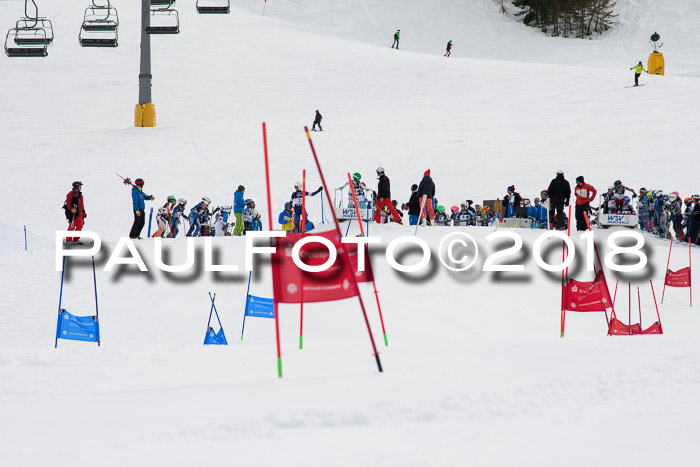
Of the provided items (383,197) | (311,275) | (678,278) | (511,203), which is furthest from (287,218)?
(311,275)

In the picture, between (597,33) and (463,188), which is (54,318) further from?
(597,33)

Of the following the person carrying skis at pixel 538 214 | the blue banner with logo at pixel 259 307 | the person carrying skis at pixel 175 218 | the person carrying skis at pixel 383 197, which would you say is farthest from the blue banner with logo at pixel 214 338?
the person carrying skis at pixel 538 214

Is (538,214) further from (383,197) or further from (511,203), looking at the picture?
(383,197)

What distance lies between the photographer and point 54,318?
10.9m

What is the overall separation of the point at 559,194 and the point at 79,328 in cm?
1001

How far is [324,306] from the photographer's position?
11.5 metres

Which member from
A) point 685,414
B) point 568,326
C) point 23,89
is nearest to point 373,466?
point 685,414

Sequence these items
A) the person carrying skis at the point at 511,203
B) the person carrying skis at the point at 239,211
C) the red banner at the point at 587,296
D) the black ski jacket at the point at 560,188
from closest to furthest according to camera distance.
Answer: the red banner at the point at 587,296 → the black ski jacket at the point at 560,188 → the person carrying skis at the point at 239,211 → the person carrying skis at the point at 511,203

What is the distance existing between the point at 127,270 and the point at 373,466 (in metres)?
9.32

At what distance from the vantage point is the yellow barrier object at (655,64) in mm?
38594

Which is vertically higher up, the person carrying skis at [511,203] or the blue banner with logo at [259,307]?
the person carrying skis at [511,203]

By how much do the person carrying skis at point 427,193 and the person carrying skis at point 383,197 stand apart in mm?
573

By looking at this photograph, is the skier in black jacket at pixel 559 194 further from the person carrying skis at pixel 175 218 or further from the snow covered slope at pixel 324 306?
the person carrying skis at pixel 175 218

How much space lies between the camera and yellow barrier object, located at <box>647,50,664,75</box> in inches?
1519
